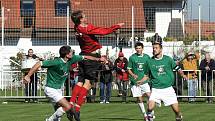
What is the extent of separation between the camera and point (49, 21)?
34.9 m

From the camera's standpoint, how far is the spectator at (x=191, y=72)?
28297 mm

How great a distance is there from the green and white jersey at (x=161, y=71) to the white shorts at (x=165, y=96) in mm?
98

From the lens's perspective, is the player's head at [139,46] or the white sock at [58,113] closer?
the white sock at [58,113]

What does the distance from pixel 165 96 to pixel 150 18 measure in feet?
57.4

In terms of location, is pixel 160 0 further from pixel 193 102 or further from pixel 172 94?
pixel 172 94

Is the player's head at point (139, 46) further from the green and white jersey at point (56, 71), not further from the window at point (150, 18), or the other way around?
Result: the window at point (150, 18)

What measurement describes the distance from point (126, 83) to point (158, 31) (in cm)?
662

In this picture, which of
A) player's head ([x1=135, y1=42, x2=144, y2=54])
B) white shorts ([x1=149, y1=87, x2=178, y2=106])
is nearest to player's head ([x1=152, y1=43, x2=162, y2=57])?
white shorts ([x1=149, y1=87, x2=178, y2=106])

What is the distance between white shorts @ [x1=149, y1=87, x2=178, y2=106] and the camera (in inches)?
666

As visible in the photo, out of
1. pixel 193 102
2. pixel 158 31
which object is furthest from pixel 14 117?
pixel 158 31

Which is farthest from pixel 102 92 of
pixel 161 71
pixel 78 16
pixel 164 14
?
pixel 78 16

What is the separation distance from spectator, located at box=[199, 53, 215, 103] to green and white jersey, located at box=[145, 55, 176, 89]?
1142 cm

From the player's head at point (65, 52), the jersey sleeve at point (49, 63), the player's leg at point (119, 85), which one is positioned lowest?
A: the player's leg at point (119, 85)

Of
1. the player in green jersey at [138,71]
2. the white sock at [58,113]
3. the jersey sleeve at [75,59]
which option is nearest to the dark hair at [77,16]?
the jersey sleeve at [75,59]
